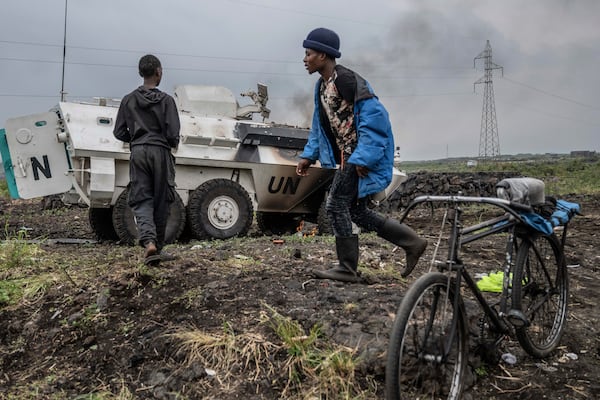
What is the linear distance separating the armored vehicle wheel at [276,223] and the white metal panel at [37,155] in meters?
3.90

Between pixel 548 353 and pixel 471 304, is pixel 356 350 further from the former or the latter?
pixel 548 353

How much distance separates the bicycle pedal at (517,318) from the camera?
3.45 meters

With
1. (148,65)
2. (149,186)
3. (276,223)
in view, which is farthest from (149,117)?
(276,223)

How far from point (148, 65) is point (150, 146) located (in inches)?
27.7

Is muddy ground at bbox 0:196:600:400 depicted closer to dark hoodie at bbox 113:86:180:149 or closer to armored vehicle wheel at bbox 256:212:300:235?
dark hoodie at bbox 113:86:180:149

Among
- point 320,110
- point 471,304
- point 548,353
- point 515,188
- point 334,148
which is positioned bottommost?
point 548,353

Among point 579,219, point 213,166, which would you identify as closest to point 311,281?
point 213,166

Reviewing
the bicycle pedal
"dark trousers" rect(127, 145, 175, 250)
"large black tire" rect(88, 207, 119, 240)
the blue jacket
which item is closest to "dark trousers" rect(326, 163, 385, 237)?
the blue jacket

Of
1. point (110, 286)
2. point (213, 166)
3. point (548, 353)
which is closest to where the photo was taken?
point (548, 353)

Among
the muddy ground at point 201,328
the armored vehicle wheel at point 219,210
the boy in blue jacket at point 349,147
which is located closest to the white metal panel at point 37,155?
the armored vehicle wheel at point 219,210

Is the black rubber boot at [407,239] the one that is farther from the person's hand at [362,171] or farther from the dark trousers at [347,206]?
the person's hand at [362,171]

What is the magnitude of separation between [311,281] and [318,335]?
102 cm

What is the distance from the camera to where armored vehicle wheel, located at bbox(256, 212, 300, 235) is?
11055mm

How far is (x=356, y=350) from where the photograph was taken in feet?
10.9
